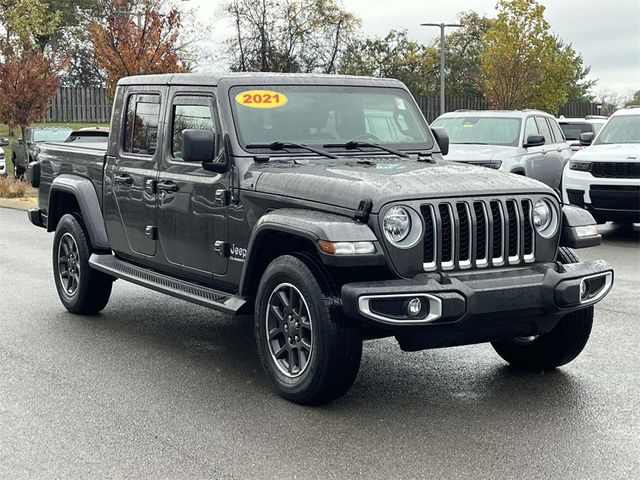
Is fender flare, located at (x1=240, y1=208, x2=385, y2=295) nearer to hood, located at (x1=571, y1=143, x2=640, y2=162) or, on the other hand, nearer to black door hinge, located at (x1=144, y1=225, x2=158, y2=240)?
black door hinge, located at (x1=144, y1=225, x2=158, y2=240)

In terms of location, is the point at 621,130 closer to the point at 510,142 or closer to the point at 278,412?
the point at 510,142

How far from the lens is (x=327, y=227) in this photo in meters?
5.49

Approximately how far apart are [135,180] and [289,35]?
41395 millimetres

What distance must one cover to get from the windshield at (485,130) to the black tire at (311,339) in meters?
11.0

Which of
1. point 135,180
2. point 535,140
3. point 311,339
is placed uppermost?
point 535,140

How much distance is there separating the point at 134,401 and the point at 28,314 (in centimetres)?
302

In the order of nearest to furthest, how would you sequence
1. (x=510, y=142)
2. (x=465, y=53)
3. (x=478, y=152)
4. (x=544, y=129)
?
(x=478, y=152)
(x=510, y=142)
(x=544, y=129)
(x=465, y=53)

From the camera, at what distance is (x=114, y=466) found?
193 inches

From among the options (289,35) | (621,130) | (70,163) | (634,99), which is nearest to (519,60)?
(289,35)

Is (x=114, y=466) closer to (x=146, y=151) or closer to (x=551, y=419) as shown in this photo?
(x=551, y=419)

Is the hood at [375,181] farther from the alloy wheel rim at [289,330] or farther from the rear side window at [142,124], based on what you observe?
the rear side window at [142,124]

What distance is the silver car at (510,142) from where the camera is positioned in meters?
15.8

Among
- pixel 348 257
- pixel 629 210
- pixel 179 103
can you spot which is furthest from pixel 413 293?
pixel 629 210

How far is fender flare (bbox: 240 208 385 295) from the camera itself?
5430 mm
